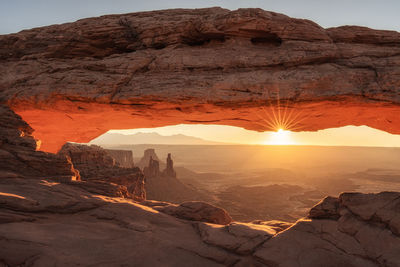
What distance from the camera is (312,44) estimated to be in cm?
1091

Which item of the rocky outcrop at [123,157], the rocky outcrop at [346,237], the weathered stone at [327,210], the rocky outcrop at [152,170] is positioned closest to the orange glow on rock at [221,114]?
the weathered stone at [327,210]

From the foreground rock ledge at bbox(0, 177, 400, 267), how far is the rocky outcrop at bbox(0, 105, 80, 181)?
1.40 m

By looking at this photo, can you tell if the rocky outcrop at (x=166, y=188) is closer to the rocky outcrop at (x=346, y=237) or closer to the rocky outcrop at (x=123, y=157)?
the rocky outcrop at (x=123, y=157)

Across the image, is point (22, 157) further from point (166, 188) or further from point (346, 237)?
point (166, 188)

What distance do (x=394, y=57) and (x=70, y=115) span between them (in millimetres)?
17580

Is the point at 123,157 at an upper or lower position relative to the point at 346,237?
lower

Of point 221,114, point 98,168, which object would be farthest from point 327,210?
point 98,168

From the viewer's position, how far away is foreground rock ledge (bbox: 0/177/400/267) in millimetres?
5715

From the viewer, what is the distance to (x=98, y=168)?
2902cm

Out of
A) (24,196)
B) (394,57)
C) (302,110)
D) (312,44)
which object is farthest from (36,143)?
A: (394,57)

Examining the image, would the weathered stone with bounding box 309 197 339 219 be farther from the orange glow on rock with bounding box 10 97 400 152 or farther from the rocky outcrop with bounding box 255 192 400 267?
the orange glow on rock with bounding box 10 97 400 152

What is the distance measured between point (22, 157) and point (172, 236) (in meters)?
7.92

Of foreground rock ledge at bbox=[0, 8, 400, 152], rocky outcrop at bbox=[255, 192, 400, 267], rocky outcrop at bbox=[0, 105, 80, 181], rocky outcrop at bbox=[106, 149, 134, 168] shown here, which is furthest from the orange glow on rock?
rocky outcrop at bbox=[106, 149, 134, 168]

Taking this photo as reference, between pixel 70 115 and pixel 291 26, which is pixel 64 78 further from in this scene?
pixel 291 26
